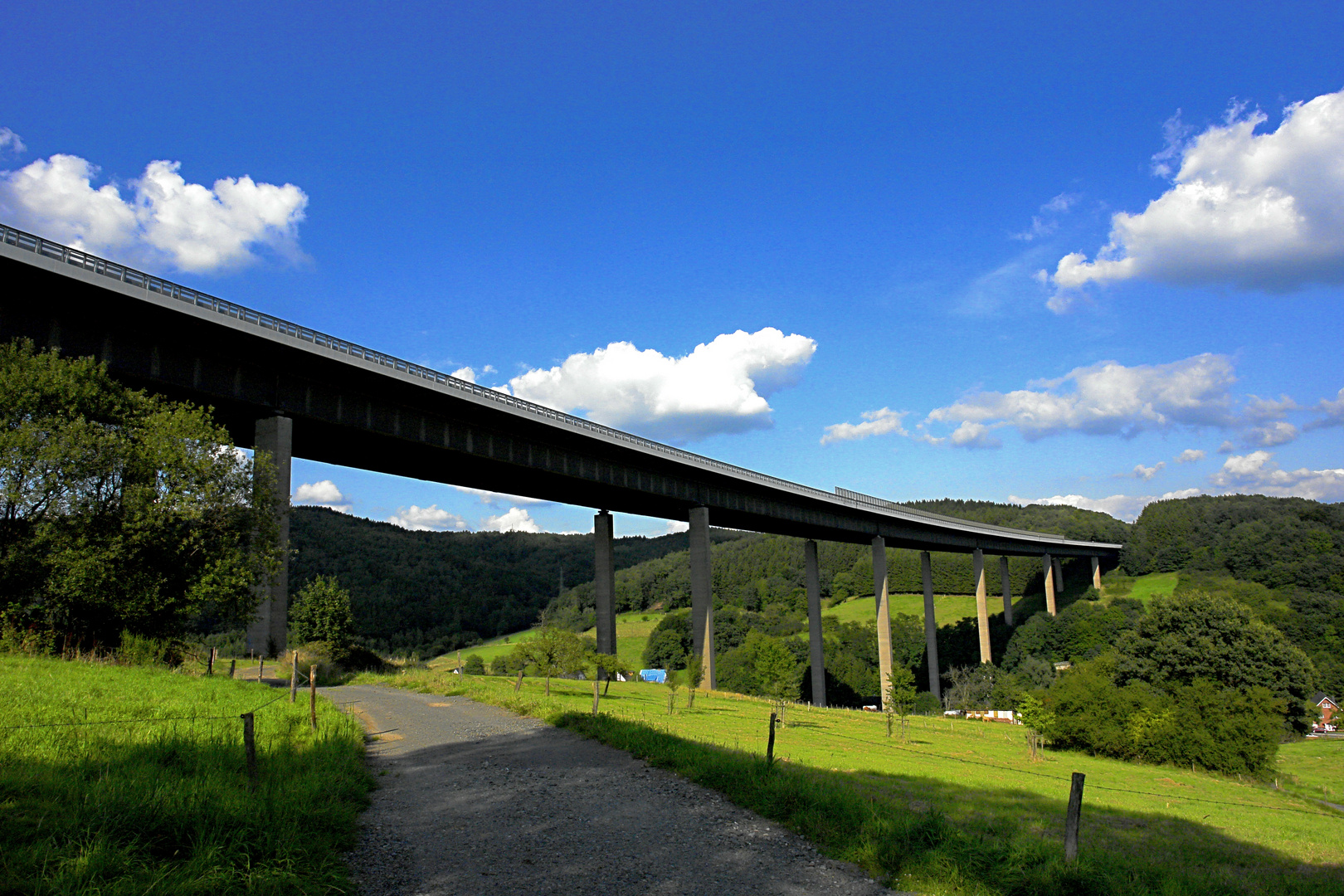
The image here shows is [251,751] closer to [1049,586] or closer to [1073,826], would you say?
[1073,826]

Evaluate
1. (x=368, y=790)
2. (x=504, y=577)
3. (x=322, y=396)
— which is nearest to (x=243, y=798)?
(x=368, y=790)

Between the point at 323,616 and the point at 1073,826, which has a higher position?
the point at 323,616

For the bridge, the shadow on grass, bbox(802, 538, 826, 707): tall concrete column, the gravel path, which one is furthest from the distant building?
the gravel path

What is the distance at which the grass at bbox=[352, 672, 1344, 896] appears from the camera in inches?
358

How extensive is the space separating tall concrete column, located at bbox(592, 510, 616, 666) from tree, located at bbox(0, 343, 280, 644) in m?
31.7

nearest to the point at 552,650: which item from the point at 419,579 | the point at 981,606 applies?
the point at 981,606

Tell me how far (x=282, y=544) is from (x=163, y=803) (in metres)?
26.6

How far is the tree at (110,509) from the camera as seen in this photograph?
22.5 m

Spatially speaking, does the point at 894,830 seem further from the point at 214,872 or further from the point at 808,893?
the point at 214,872

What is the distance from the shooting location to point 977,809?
54.7 feet

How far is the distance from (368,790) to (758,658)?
144 feet

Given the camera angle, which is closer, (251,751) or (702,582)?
(251,751)

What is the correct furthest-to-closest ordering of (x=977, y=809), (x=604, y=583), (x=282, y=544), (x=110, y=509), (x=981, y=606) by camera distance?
1. (x=981, y=606)
2. (x=604, y=583)
3. (x=282, y=544)
4. (x=110, y=509)
5. (x=977, y=809)

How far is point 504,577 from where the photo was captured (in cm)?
14775
